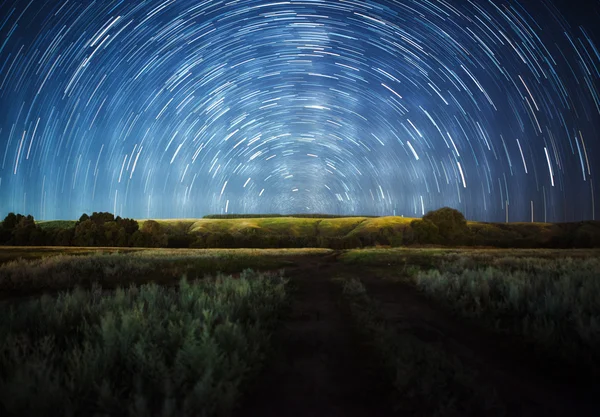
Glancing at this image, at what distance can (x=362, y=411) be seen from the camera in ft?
14.0

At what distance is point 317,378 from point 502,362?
3549 mm

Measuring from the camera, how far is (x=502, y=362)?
5.88 m

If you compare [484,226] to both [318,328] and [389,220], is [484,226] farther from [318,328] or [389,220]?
[318,328]

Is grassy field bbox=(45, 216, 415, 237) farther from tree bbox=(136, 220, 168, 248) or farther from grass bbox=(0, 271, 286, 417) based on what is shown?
grass bbox=(0, 271, 286, 417)

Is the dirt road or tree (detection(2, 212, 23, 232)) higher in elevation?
tree (detection(2, 212, 23, 232))

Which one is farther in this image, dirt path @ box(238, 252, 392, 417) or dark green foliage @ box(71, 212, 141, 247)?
dark green foliage @ box(71, 212, 141, 247)

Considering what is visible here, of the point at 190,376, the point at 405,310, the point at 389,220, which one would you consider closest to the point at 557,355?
the point at 405,310

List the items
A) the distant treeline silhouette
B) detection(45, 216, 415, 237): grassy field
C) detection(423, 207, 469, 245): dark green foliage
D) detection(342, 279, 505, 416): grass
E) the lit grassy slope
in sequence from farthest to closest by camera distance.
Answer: detection(45, 216, 415, 237): grassy field, the lit grassy slope, detection(423, 207, 469, 245): dark green foliage, the distant treeline silhouette, detection(342, 279, 505, 416): grass

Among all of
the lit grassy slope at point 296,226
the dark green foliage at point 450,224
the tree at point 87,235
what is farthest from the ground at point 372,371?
the lit grassy slope at point 296,226

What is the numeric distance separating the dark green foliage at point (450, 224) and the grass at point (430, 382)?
222ft

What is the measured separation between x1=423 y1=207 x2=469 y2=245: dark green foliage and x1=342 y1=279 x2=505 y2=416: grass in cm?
6774

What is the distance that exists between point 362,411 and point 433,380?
1.13 m

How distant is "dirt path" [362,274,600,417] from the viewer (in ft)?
14.5

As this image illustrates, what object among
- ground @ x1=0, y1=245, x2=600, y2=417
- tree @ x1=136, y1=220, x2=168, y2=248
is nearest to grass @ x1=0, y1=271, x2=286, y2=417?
ground @ x1=0, y1=245, x2=600, y2=417
